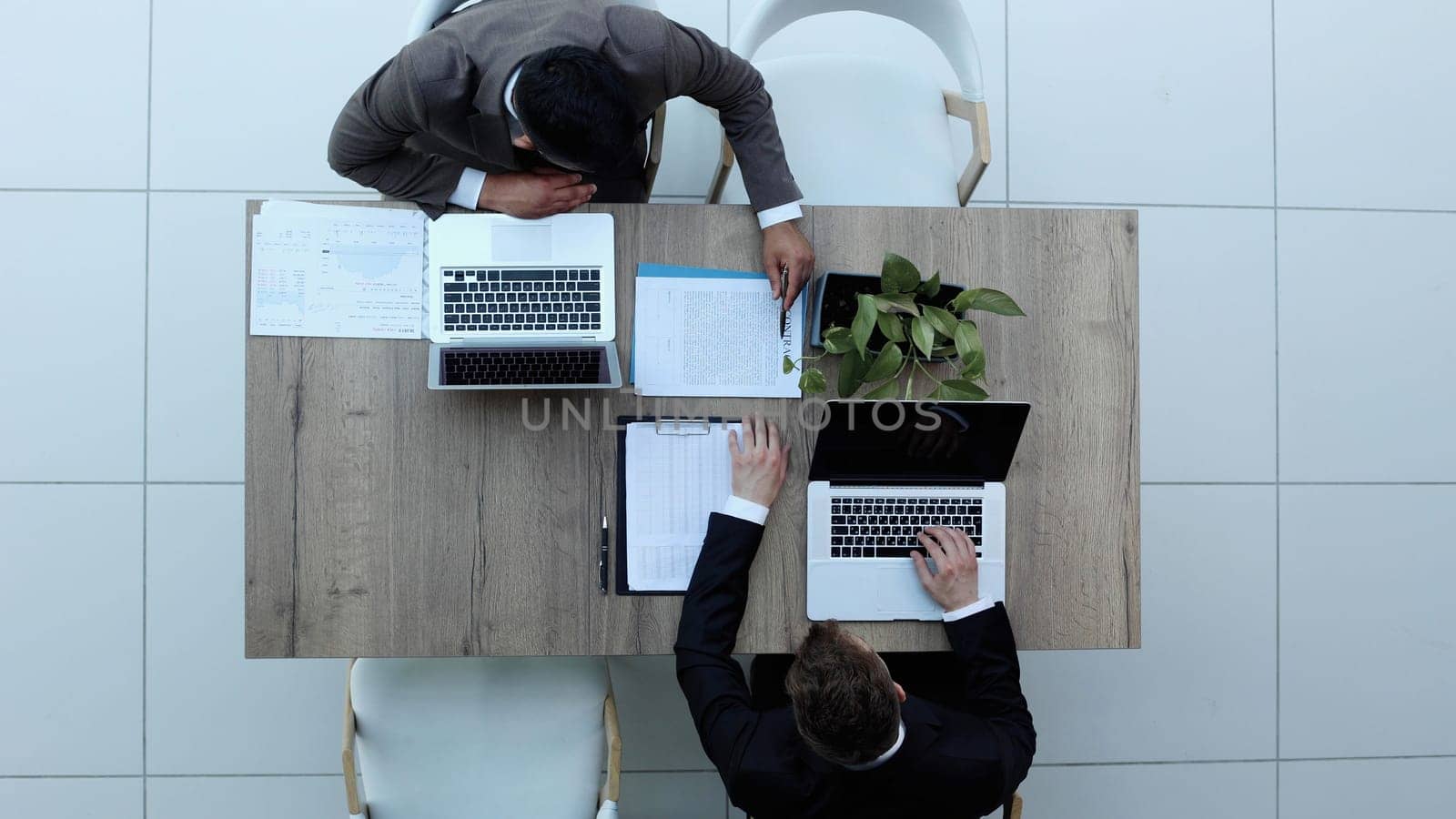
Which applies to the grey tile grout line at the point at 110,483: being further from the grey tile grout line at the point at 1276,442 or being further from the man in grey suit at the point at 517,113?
the grey tile grout line at the point at 1276,442

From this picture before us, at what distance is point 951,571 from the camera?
1.62 m

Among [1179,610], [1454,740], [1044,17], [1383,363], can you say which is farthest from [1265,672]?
[1044,17]

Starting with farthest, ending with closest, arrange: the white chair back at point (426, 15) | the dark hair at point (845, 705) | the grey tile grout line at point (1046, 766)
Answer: the grey tile grout line at point (1046, 766), the white chair back at point (426, 15), the dark hair at point (845, 705)

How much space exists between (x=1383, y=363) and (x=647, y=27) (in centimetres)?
229

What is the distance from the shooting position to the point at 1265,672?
2.44 metres

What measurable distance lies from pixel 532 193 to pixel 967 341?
0.85 meters

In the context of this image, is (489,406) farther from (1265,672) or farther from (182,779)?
(1265,672)

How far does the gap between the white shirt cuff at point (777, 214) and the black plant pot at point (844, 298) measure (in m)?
0.13

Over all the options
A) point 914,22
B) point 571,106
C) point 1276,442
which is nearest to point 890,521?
point 571,106

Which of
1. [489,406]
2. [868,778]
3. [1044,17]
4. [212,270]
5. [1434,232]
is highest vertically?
[1044,17]

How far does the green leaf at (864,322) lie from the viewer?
5.14ft

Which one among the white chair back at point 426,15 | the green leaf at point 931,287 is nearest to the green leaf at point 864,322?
the green leaf at point 931,287

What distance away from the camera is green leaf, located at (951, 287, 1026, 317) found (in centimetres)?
156

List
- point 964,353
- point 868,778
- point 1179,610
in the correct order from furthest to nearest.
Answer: point 1179,610
point 964,353
point 868,778
